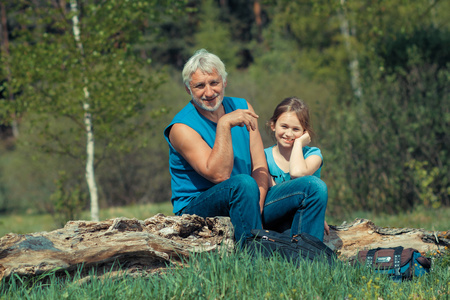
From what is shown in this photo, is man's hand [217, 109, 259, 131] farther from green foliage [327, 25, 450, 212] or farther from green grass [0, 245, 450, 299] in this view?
green foliage [327, 25, 450, 212]

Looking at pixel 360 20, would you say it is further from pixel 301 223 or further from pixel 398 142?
pixel 301 223

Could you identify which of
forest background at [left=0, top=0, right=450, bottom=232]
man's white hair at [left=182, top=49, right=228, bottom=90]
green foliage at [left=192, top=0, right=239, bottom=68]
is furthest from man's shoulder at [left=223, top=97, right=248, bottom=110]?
green foliage at [left=192, top=0, right=239, bottom=68]

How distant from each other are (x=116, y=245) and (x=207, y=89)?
1397mm

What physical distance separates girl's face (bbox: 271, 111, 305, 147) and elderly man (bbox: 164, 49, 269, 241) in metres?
0.21

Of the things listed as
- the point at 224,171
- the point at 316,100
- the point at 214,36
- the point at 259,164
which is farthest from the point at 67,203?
the point at 214,36

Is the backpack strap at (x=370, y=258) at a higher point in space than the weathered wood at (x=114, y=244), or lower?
lower

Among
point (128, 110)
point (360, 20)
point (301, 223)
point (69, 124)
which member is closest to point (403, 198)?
point (360, 20)

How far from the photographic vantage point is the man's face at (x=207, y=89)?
13.4ft

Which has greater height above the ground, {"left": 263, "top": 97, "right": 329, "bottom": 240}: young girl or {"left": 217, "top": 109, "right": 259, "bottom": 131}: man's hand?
{"left": 217, "top": 109, "right": 259, "bottom": 131}: man's hand

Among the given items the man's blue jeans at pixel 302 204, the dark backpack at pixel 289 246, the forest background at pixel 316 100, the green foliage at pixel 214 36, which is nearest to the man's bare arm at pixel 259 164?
the man's blue jeans at pixel 302 204

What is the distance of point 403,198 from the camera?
972cm

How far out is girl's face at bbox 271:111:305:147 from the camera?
434 cm

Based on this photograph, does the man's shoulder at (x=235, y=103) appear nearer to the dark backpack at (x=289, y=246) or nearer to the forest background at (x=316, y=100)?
the dark backpack at (x=289, y=246)

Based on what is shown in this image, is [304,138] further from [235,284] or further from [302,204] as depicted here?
[235,284]
